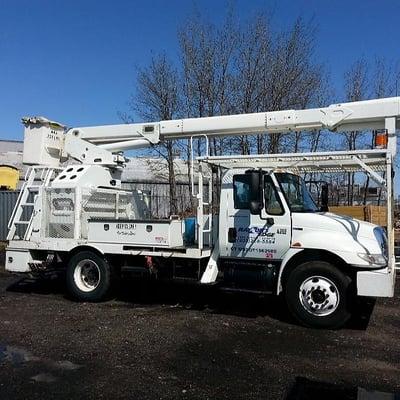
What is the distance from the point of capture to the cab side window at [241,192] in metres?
8.77

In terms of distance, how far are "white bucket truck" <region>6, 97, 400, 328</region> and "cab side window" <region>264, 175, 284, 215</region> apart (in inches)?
0.7

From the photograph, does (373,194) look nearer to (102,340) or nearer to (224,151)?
(224,151)

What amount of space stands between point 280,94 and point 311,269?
1441cm

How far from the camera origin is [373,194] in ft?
49.6

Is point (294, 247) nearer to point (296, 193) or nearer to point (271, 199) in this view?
point (271, 199)

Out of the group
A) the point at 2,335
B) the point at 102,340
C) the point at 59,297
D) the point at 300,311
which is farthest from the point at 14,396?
the point at 59,297

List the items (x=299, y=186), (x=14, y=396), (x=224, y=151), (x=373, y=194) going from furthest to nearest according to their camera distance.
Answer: (x=224, y=151), (x=373, y=194), (x=299, y=186), (x=14, y=396)

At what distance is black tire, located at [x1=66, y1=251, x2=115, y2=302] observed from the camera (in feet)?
32.2

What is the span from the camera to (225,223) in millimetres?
8898

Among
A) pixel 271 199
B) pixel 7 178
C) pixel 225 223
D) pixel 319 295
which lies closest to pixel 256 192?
pixel 271 199

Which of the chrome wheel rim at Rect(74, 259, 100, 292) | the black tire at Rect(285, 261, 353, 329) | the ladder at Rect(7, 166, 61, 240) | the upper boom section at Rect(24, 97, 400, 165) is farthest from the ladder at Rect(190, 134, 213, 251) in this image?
the ladder at Rect(7, 166, 61, 240)

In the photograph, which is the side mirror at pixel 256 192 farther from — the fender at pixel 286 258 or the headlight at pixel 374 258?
the headlight at pixel 374 258

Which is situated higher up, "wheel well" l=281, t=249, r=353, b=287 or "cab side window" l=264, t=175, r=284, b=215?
"cab side window" l=264, t=175, r=284, b=215

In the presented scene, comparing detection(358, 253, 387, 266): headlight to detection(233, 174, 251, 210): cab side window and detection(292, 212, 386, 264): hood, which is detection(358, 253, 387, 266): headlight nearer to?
detection(292, 212, 386, 264): hood
